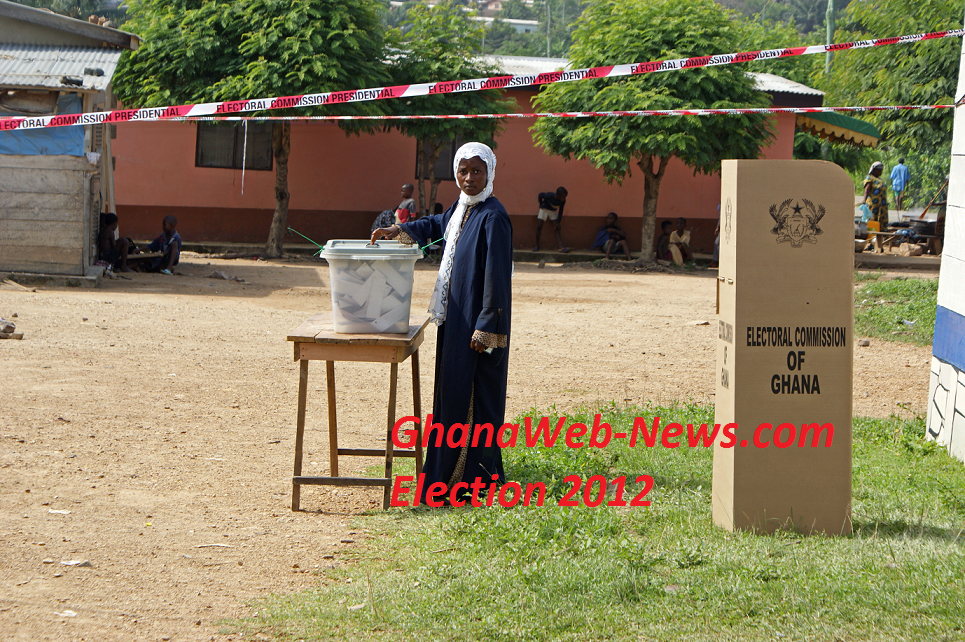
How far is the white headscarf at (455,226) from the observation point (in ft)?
13.9

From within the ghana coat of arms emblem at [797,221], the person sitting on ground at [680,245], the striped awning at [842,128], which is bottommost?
the ghana coat of arms emblem at [797,221]

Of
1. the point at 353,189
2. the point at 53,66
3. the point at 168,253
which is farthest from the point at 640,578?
the point at 353,189

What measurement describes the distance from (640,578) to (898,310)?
8575 mm

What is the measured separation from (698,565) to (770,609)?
1.37 ft

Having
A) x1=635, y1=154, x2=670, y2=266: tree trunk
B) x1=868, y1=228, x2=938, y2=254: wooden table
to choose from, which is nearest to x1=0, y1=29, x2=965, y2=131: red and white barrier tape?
x1=635, y1=154, x2=670, y2=266: tree trunk

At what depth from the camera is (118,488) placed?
14.8ft

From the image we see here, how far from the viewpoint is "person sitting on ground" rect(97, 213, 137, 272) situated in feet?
44.1

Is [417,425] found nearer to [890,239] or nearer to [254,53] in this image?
[254,53]

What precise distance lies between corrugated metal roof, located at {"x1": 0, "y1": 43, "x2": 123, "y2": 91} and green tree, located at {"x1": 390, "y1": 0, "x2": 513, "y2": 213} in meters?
5.63

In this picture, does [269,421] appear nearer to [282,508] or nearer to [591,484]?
[282,508]

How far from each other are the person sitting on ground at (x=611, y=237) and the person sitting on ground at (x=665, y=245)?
67 centimetres

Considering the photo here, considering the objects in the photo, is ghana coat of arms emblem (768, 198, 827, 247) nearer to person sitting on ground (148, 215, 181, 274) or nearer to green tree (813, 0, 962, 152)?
person sitting on ground (148, 215, 181, 274)

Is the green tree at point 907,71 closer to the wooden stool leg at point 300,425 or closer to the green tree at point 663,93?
the green tree at point 663,93

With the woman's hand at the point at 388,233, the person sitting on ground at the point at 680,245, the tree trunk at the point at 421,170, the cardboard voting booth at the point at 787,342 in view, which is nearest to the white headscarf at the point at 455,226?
the woman's hand at the point at 388,233
